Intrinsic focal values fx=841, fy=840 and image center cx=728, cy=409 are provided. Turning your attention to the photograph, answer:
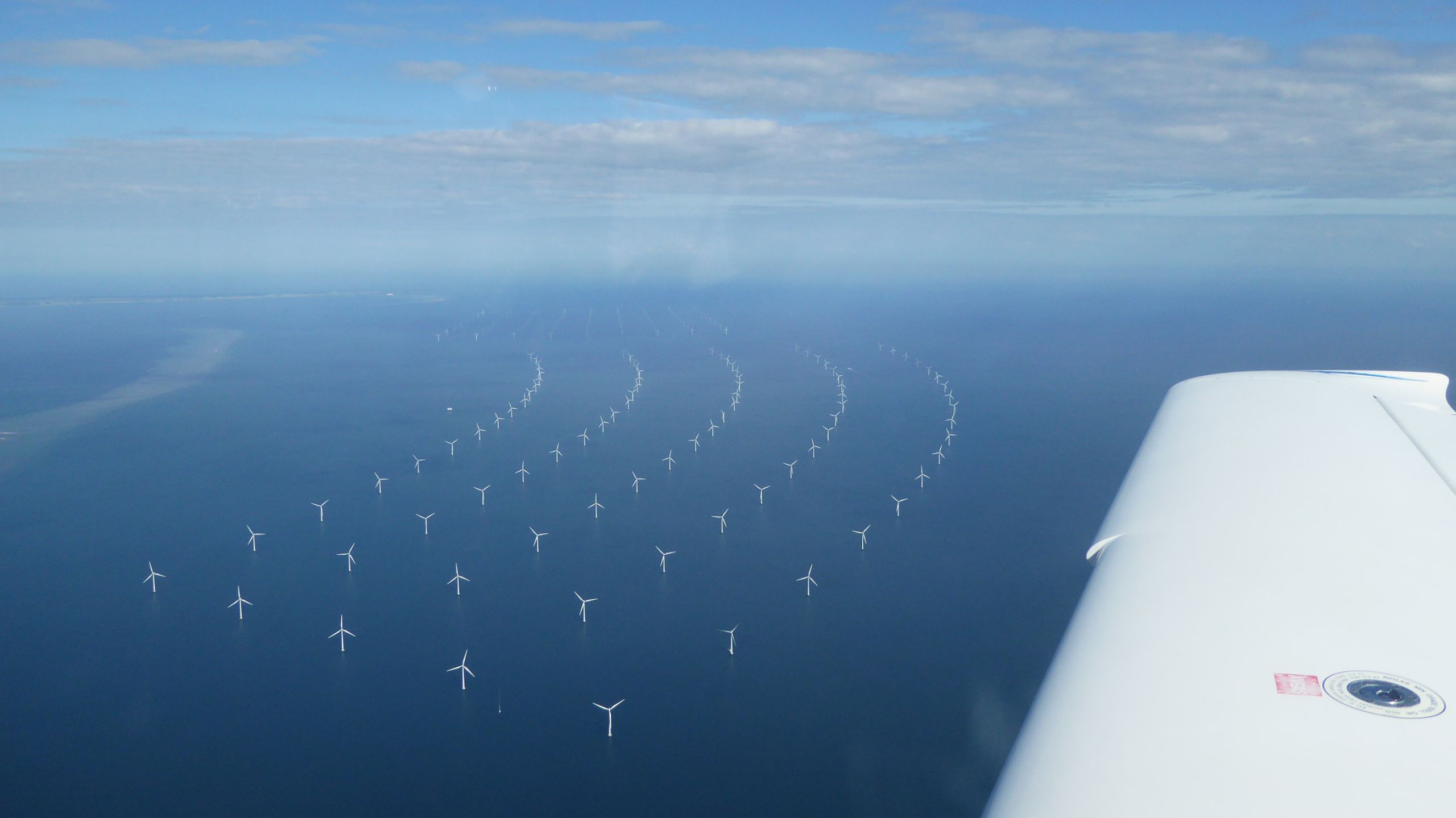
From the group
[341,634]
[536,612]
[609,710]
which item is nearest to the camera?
[609,710]

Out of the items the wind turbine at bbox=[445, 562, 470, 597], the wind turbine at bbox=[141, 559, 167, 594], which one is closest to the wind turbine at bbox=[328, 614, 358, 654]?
the wind turbine at bbox=[445, 562, 470, 597]

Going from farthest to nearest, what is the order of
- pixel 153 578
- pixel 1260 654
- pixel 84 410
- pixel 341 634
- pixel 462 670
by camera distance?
pixel 84 410 < pixel 153 578 < pixel 341 634 < pixel 462 670 < pixel 1260 654

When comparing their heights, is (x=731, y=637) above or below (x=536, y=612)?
below

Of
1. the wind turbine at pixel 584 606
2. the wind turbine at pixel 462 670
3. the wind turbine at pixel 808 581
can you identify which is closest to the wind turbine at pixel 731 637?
the wind turbine at pixel 808 581

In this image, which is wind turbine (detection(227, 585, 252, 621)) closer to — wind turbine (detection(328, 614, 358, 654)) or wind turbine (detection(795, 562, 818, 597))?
wind turbine (detection(328, 614, 358, 654))

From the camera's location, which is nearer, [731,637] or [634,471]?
[731,637]

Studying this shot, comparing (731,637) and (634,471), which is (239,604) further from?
(634,471)

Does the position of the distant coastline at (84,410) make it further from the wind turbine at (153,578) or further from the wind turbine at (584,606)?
the wind turbine at (584,606)

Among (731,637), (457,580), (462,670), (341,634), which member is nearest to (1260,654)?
(731,637)
